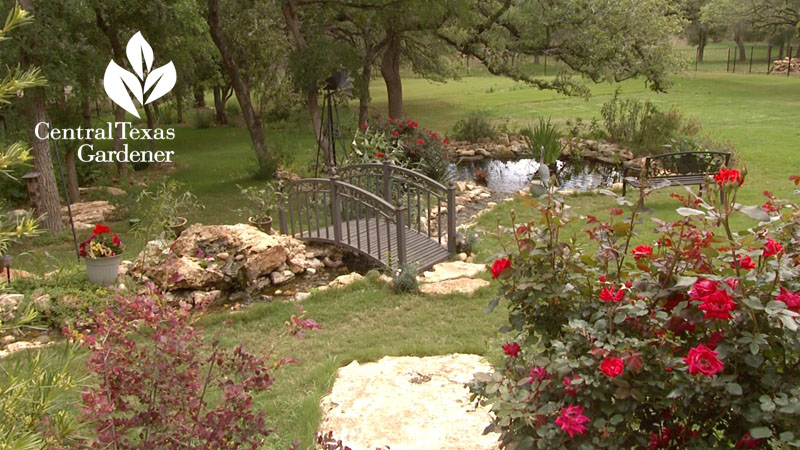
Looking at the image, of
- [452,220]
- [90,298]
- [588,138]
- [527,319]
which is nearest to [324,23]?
[588,138]

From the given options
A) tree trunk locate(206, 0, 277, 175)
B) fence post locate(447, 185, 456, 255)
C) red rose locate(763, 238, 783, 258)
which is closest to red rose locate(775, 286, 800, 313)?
red rose locate(763, 238, 783, 258)

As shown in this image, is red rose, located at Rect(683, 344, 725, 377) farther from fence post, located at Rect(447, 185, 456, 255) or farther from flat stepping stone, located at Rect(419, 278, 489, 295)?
fence post, located at Rect(447, 185, 456, 255)

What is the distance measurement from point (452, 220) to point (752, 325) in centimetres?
533

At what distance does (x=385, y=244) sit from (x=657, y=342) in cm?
524

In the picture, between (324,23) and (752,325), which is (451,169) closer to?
(324,23)

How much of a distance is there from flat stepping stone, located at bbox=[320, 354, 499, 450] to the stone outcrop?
259 cm

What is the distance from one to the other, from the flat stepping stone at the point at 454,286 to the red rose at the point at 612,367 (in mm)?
4268

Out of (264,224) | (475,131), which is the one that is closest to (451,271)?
(264,224)

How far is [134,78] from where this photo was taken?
12250 mm

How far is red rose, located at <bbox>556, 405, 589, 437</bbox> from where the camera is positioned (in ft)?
6.94

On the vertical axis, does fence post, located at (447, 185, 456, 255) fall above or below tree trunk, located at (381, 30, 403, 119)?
below

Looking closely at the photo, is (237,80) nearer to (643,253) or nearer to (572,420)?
(643,253)

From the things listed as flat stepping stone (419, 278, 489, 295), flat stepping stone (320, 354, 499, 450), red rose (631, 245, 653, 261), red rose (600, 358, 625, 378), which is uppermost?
red rose (631, 245, 653, 261)

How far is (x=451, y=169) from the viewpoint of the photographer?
1420 centimetres
